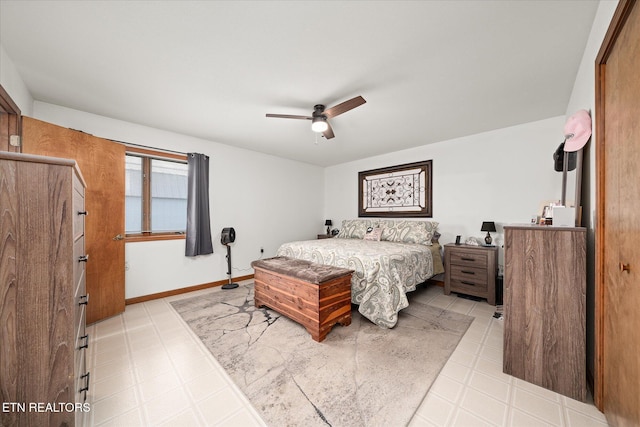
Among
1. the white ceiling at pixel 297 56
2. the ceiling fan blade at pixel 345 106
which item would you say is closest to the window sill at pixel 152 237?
the white ceiling at pixel 297 56

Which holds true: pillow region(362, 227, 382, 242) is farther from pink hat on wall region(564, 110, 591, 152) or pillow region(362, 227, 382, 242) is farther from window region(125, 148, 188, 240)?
window region(125, 148, 188, 240)

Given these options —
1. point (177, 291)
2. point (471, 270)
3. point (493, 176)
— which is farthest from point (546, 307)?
point (177, 291)

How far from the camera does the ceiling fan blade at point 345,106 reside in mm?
2170

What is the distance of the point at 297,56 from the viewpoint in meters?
1.85

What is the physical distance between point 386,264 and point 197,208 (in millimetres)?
2929

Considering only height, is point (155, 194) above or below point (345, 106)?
below

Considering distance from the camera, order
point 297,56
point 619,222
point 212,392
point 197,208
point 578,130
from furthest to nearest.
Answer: point 197,208
point 297,56
point 578,130
point 212,392
point 619,222

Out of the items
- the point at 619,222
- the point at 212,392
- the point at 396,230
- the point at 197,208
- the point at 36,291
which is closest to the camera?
the point at 36,291

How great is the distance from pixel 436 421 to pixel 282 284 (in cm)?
171

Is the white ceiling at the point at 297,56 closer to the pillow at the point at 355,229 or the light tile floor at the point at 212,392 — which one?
the pillow at the point at 355,229

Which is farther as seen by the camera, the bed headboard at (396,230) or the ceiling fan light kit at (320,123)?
the bed headboard at (396,230)

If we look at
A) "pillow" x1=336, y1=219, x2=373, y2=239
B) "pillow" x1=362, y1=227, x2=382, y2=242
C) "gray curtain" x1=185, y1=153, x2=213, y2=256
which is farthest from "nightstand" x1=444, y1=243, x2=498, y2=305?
"gray curtain" x1=185, y1=153, x2=213, y2=256

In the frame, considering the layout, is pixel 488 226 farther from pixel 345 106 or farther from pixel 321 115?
pixel 321 115

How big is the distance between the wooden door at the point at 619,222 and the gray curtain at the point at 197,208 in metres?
4.20
